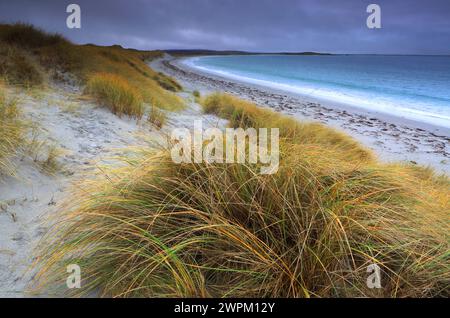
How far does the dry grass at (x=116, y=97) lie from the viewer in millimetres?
5016

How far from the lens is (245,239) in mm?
1597

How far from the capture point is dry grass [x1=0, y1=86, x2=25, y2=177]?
8.14 ft

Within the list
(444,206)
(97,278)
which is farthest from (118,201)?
(444,206)

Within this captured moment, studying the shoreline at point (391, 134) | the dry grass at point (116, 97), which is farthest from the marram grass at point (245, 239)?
the shoreline at point (391, 134)

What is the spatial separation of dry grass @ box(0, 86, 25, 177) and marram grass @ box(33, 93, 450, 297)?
2.54 ft

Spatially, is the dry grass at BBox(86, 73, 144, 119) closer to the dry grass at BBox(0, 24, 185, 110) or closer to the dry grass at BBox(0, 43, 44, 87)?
the dry grass at BBox(0, 24, 185, 110)

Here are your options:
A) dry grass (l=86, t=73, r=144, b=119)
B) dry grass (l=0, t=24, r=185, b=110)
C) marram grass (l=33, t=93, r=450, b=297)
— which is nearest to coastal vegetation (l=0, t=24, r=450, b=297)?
marram grass (l=33, t=93, r=450, b=297)

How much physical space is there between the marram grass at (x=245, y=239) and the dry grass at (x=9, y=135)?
0.77m

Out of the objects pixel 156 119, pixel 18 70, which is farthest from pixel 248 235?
pixel 18 70

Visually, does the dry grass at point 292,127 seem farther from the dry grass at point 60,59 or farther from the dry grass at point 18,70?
the dry grass at point 18,70

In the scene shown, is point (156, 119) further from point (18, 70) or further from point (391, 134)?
point (391, 134)

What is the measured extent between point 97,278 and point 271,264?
0.89 meters

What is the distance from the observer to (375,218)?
1849 mm

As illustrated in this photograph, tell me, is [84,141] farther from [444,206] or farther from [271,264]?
[444,206]
